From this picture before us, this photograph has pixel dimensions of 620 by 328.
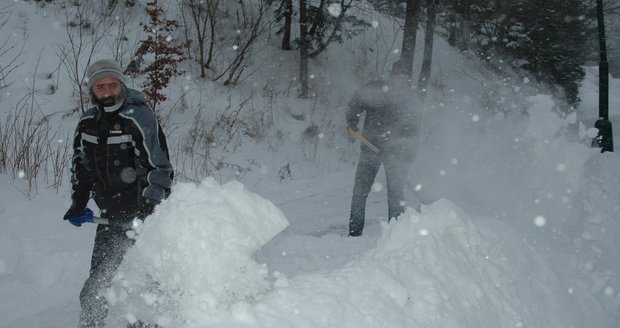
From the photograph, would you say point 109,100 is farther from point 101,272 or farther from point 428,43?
point 428,43

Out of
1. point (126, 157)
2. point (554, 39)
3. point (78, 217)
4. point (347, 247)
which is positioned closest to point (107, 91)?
point (126, 157)

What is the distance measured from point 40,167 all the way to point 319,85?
6478 mm

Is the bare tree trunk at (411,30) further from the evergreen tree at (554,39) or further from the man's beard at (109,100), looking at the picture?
the man's beard at (109,100)

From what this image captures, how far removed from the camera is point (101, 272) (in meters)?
2.60

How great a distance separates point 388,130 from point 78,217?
2826 mm

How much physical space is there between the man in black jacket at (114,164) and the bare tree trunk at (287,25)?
8275mm

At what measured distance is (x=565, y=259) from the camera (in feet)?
12.9

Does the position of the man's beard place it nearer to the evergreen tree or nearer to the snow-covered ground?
the snow-covered ground

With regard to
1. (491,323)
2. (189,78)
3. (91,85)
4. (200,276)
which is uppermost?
(91,85)

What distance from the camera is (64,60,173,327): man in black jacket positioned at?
254 cm

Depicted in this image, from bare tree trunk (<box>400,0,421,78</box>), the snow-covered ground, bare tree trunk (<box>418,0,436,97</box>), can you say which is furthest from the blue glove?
bare tree trunk (<box>418,0,436,97</box>)

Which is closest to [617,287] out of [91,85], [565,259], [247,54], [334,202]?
[565,259]

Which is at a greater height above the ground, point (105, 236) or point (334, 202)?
point (105, 236)

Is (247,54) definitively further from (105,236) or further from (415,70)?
(105,236)
